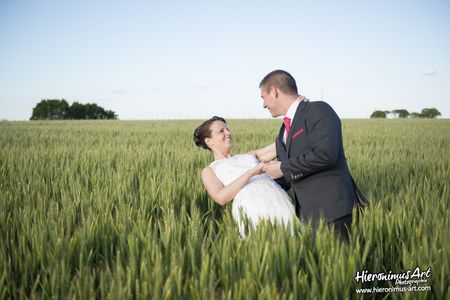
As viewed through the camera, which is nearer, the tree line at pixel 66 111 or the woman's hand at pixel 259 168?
the woman's hand at pixel 259 168

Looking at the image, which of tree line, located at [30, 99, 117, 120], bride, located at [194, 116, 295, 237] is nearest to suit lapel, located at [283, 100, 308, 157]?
bride, located at [194, 116, 295, 237]

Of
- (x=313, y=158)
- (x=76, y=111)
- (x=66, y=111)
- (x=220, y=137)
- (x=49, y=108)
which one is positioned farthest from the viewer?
(x=49, y=108)

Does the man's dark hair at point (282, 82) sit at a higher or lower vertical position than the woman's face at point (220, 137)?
higher

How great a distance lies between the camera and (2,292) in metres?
1.54

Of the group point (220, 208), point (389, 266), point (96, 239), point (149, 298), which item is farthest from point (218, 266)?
point (220, 208)

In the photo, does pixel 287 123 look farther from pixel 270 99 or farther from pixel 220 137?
pixel 220 137

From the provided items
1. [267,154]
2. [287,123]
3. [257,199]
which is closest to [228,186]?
[257,199]

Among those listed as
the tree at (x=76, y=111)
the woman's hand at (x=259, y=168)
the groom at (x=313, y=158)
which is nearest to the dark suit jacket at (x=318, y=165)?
the groom at (x=313, y=158)

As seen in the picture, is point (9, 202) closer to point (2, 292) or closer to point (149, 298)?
point (2, 292)

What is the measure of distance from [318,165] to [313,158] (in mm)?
61

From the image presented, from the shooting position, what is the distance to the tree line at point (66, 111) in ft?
199

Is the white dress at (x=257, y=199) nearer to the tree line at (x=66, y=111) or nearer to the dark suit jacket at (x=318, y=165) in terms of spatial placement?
the dark suit jacket at (x=318, y=165)

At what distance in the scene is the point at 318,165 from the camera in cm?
224

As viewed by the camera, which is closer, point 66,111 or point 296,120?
point 296,120
